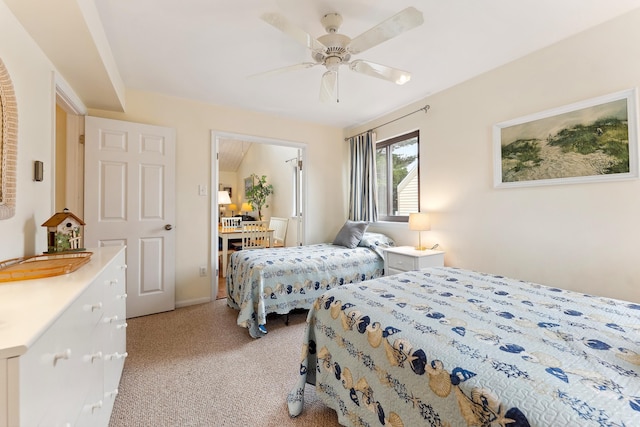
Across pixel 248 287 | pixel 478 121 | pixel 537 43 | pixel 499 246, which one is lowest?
pixel 248 287

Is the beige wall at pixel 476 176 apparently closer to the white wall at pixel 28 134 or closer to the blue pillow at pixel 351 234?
the white wall at pixel 28 134

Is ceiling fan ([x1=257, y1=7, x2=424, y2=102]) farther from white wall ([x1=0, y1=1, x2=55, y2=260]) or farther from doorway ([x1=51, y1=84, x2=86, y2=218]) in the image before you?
doorway ([x1=51, y1=84, x2=86, y2=218])

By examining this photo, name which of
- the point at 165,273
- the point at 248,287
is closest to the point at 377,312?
the point at 248,287

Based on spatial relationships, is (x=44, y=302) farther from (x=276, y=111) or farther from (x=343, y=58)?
(x=276, y=111)

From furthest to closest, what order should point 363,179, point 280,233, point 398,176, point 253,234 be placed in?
1. point 280,233
2. point 253,234
3. point 363,179
4. point 398,176

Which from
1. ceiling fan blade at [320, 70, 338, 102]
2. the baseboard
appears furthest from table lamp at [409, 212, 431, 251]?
the baseboard

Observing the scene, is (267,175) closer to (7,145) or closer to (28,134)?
(28,134)

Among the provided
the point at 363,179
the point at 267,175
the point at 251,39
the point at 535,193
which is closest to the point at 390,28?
the point at 251,39

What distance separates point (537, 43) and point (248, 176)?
21.6 ft

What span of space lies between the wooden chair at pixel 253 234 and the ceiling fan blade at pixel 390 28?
3.09 meters

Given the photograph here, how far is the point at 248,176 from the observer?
7566mm

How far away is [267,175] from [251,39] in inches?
179

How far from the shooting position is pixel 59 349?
771 millimetres

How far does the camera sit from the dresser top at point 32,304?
0.58 metres
